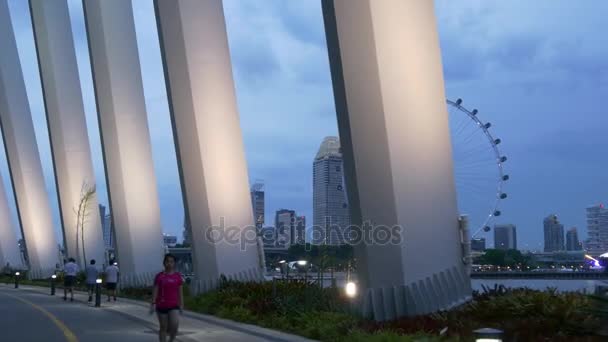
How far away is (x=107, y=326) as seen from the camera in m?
16.5

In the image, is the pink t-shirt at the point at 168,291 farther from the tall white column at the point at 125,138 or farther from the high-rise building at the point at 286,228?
the tall white column at the point at 125,138

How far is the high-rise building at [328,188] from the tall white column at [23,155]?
1183 inches

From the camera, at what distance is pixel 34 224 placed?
164 feet

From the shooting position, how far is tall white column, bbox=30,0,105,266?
4084 centimetres

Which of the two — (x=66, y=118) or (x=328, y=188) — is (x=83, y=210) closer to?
(x=66, y=118)

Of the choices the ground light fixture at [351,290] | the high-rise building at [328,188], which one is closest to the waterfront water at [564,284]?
the ground light fixture at [351,290]

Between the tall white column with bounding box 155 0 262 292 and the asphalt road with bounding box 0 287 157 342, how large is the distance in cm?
323

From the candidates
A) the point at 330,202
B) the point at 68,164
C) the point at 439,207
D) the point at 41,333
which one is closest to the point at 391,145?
the point at 439,207

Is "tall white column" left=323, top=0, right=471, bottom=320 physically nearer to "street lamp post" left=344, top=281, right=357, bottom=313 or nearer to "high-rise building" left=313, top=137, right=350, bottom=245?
"street lamp post" left=344, top=281, right=357, bottom=313

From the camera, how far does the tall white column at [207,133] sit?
874 inches

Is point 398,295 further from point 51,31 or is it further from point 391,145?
point 51,31

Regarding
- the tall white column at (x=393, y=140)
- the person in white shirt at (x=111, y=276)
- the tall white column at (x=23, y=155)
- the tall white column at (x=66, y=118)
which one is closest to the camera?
the tall white column at (x=393, y=140)

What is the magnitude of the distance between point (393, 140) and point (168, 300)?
4.29 meters

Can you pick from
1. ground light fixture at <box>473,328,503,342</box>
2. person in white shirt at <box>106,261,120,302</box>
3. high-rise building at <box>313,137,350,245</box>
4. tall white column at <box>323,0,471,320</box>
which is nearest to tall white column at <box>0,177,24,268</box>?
person in white shirt at <box>106,261,120,302</box>
